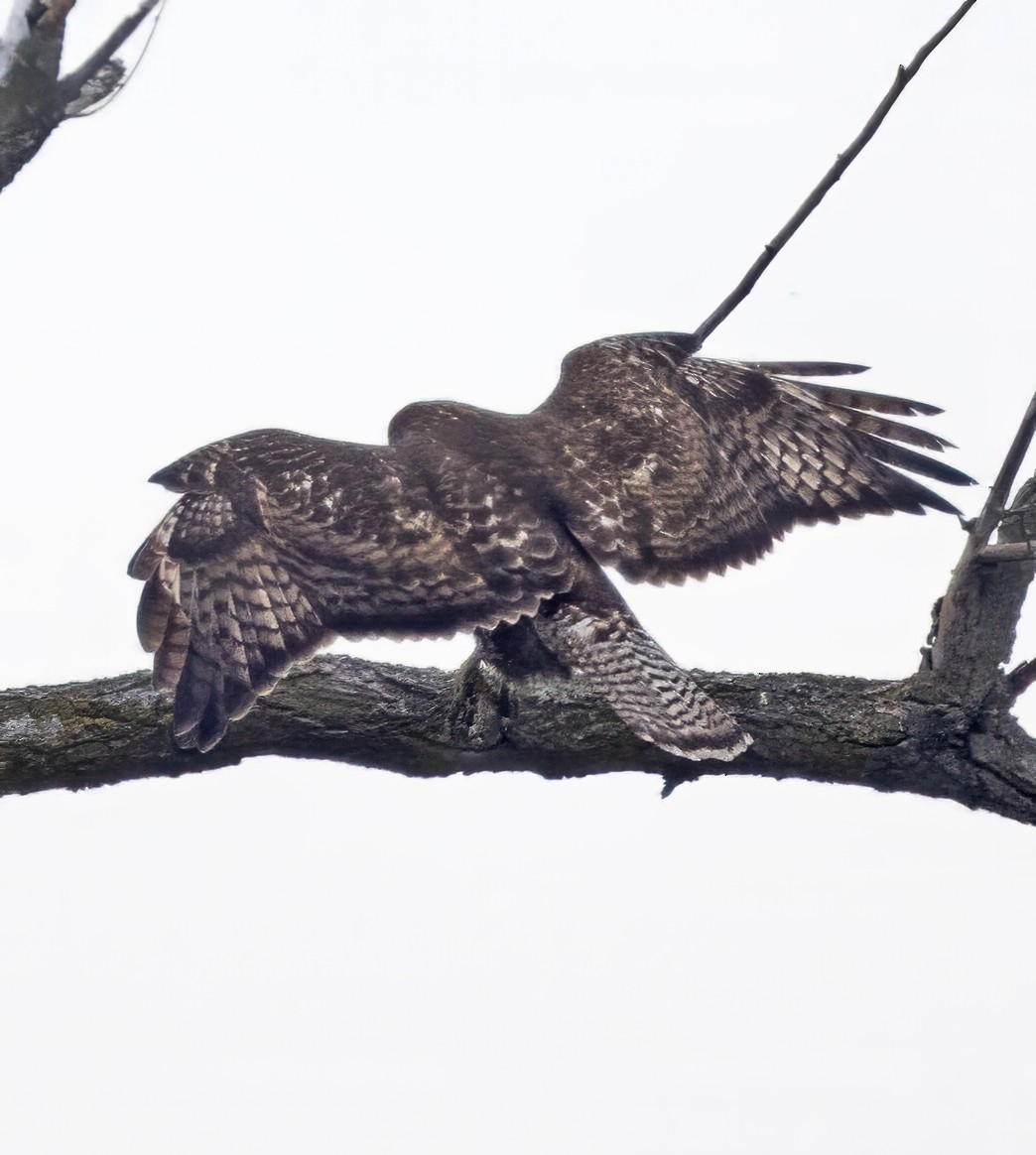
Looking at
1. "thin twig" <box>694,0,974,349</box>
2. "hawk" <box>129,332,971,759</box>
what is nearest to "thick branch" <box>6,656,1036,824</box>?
"hawk" <box>129,332,971,759</box>

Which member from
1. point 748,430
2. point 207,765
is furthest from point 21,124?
point 748,430

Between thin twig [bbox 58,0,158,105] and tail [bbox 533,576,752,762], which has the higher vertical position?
thin twig [bbox 58,0,158,105]

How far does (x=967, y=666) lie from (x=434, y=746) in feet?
5.09

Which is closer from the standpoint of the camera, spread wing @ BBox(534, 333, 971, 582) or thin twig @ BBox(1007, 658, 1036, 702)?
thin twig @ BBox(1007, 658, 1036, 702)

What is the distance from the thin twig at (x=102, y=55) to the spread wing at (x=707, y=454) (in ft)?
6.39

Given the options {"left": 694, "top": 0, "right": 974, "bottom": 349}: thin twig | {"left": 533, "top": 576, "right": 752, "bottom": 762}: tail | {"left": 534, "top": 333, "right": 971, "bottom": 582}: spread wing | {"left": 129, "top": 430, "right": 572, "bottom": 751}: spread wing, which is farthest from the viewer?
{"left": 534, "top": 333, "right": 971, "bottom": 582}: spread wing

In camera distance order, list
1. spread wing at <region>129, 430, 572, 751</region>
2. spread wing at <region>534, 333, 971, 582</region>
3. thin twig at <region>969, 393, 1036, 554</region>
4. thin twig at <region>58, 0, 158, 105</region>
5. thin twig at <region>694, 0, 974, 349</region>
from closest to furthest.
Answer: thin twig at <region>58, 0, 158, 105</region> < thin twig at <region>969, 393, 1036, 554</region> < thin twig at <region>694, 0, 974, 349</region> < spread wing at <region>129, 430, 572, 751</region> < spread wing at <region>534, 333, 971, 582</region>

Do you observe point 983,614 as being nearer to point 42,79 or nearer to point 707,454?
point 707,454

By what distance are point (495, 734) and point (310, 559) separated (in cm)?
82

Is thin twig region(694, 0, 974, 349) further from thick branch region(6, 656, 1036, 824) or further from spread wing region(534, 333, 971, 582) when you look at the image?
thick branch region(6, 656, 1036, 824)

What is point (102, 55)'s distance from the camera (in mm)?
3539

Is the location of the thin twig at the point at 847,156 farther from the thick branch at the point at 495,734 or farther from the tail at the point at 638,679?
the thick branch at the point at 495,734

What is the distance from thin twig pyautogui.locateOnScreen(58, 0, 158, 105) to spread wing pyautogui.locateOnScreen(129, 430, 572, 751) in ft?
4.34

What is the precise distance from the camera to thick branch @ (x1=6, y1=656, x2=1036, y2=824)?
421 cm
